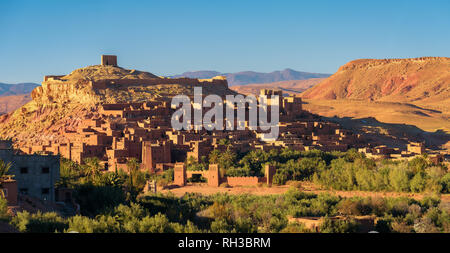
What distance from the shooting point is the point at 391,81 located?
132125 mm

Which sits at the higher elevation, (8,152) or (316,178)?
(8,152)

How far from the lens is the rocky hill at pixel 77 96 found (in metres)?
56.8

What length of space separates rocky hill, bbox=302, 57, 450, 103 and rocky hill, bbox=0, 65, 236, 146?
55797mm

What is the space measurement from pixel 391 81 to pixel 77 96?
80.3m

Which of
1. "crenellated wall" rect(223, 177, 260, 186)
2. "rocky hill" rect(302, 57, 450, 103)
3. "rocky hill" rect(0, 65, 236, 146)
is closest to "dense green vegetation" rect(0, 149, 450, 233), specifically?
"crenellated wall" rect(223, 177, 260, 186)

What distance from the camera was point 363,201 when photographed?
29.4 m

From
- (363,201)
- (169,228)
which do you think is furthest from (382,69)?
(169,228)

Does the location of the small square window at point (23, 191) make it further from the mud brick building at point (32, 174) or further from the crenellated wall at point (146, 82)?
the crenellated wall at point (146, 82)

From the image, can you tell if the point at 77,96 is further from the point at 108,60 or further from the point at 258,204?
the point at 258,204

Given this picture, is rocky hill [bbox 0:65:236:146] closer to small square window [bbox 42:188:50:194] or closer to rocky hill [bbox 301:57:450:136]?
rocky hill [bbox 301:57:450:136]

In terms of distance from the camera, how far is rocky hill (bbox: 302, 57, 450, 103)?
119544 mm

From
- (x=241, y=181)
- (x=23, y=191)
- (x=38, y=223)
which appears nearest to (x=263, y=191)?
(x=241, y=181)
